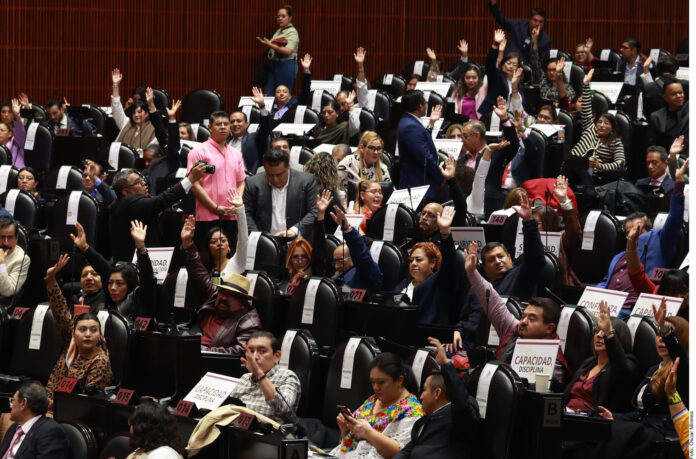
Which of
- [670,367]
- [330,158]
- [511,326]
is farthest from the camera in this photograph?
[330,158]

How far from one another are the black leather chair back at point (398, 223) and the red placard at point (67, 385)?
7.14 feet

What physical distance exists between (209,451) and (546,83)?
21.5 feet

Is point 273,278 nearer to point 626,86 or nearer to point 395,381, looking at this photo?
point 395,381

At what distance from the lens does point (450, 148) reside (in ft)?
27.5

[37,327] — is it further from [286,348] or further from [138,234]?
[286,348]

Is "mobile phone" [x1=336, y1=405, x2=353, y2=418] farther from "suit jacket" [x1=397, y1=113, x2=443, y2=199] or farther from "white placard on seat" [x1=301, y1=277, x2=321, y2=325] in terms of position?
"suit jacket" [x1=397, y1=113, x2=443, y2=199]

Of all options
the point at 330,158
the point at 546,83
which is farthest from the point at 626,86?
the point at 330,158

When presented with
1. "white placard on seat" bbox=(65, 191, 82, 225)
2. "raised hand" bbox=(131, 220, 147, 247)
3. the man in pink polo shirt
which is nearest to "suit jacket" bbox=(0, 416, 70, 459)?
"raised hand" bbox=(131, 220, 147, 247)

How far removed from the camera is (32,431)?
200 inches

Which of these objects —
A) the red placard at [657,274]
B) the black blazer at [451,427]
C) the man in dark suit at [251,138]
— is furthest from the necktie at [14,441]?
the man in dark suit at [251,138]

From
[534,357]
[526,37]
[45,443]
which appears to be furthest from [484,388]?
[526,37]

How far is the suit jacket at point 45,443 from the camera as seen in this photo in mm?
4965

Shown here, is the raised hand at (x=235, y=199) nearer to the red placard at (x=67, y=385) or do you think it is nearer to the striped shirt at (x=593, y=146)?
the red placard at (x=67, y=385)

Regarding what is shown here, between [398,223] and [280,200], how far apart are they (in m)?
0.69
